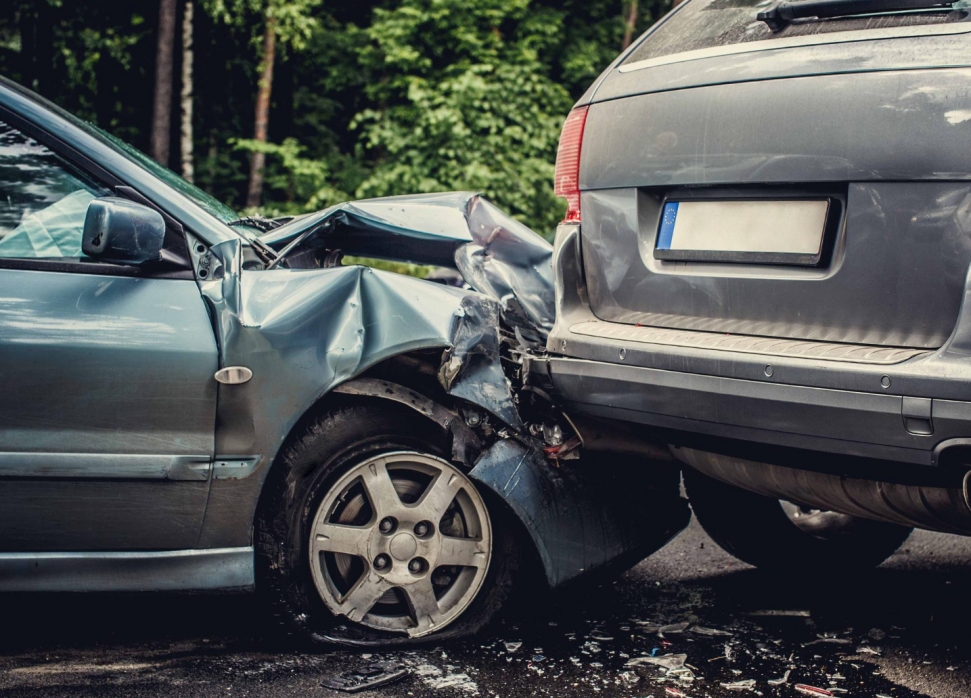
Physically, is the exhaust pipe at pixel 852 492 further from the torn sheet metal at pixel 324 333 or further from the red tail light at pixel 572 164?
the red tail light at pixel 572 164

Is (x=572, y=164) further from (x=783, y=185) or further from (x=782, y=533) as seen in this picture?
(x=782, y=533)

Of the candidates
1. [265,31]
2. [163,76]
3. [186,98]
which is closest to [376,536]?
[163,76]

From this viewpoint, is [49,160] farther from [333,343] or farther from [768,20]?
[768,20]

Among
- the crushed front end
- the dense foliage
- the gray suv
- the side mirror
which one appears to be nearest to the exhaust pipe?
the gray suv

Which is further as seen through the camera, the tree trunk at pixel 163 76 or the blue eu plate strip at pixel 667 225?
the tree trunk at pixel 163 76

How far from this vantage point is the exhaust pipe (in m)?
2.44

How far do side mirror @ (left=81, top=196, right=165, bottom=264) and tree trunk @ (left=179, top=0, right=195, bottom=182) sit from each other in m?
10.8

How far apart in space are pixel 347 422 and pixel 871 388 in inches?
56.3

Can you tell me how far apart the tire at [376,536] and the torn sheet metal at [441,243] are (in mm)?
657

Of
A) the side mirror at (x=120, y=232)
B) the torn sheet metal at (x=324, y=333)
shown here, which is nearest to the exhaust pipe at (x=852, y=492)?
the torn sheet metal at (x=324, y=333)

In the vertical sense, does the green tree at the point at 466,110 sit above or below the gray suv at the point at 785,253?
above

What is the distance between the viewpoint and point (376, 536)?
2.99 meters

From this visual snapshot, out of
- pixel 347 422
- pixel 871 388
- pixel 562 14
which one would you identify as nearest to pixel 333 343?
pixel 347 422

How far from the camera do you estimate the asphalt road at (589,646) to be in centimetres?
281
